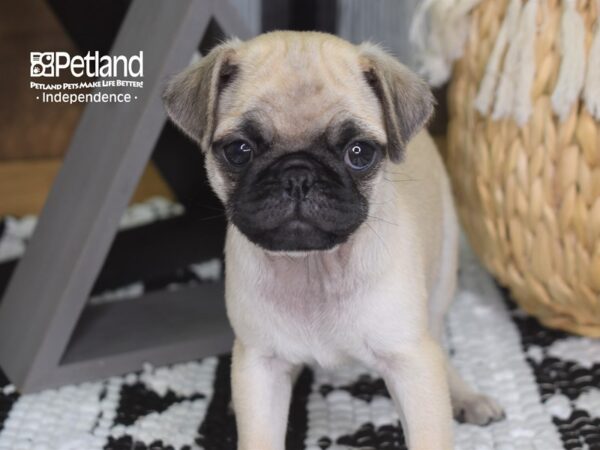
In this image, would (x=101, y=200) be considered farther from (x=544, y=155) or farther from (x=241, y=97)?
(x=544, y=155)

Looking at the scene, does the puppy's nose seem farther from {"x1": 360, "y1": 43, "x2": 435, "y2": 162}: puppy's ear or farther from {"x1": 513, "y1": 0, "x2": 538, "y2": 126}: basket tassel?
{"x1": 513, "y1": 0, "x2": 538, "y2": 126}: basket tassel

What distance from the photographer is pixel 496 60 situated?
6.06ft

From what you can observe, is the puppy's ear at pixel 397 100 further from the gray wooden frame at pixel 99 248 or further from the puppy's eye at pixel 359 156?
the gray wooden frame at pixel 99 248

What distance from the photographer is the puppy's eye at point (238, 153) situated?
1352 mm

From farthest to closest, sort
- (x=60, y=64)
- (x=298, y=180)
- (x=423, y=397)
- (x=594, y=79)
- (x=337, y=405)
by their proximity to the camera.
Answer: (x=60, y=64)
(x=337, y=405)
(x=594, y=79)
(x=423, y=397)
(x=298, y=180)

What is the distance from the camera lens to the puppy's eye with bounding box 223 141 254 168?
1.35 metres

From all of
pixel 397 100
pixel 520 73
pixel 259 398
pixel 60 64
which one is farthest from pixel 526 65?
pixel 60 64

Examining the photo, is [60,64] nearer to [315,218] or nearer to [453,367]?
[453,367]

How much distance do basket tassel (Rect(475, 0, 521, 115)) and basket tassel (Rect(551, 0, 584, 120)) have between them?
0.11m

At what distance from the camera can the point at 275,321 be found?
4.70ft

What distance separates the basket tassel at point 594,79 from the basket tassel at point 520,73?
0.40 feet

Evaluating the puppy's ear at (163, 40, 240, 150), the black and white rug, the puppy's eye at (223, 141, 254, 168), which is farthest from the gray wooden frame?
the puppy's eye at (223, 141, 254, 168)

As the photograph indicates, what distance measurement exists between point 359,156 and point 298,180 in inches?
5.1

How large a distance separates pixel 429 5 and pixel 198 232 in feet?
2.77
